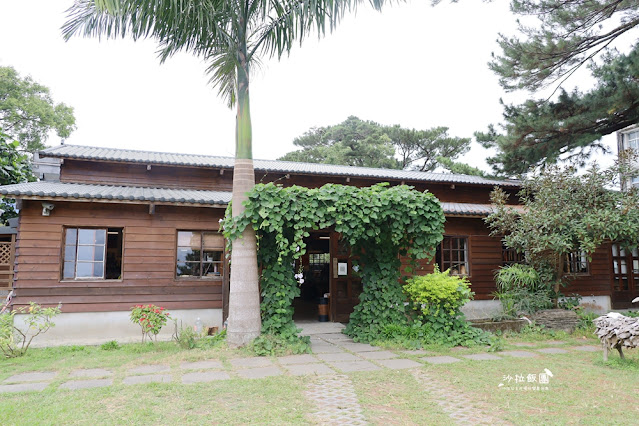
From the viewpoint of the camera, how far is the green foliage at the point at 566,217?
866cm

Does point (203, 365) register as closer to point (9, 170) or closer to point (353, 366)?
point (353, 366)

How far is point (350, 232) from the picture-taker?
7367 millimetres

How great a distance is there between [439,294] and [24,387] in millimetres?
6464

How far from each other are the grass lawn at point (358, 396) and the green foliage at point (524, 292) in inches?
111

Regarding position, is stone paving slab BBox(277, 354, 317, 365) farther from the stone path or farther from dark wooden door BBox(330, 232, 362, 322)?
dark wooden door BBox(330, 232, 362, 322)

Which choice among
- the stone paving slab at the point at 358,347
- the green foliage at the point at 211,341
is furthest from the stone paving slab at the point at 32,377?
the stone paving slab at the point at 358,347

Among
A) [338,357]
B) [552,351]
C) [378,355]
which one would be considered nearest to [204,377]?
[338,357]

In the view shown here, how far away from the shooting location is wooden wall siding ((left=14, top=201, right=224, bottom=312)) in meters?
8.27

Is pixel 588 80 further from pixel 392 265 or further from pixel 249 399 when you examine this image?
pixel 249 399

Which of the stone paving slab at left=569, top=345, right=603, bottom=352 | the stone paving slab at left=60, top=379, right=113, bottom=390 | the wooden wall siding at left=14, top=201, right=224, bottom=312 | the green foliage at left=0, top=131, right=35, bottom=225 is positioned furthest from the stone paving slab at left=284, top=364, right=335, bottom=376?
the green foliage at left=0, top=131, right=35, bottom=225

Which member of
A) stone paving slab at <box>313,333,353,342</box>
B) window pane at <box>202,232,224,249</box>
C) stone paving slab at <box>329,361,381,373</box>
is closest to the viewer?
stone paving slab at <box>329,361,381,373</box>

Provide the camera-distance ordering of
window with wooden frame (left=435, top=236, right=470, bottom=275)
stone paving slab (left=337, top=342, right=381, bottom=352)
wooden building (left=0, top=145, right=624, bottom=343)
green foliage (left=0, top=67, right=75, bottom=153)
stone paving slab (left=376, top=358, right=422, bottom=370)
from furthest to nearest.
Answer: green foliage (left=0, top=67, right=75, bottom=153) → window with wooden frame (left=435, top=236, right=470, bottom=275) → wooden building (left=0, top=145, right=624, bottom=343) → stone paving slab (left=337, top=342, right=381, bottom=352) → stone paving slab (left=376, top=358, right=422, bottom=370)

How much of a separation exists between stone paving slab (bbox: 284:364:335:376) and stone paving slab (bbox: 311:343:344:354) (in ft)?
3.16

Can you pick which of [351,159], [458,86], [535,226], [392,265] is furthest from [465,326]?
[351,159]
